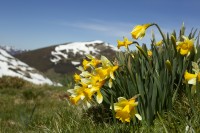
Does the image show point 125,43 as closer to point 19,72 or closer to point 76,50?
point 19,72

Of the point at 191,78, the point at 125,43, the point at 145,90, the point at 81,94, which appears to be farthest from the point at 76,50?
the point at 191,78

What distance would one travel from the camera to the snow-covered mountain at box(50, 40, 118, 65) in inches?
3942

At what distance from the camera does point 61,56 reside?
330 ft

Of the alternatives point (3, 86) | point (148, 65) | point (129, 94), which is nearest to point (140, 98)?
point (129, 94)

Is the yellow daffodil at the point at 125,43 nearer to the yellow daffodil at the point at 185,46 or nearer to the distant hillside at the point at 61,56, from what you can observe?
the yellow daffodil at the point at 185,46

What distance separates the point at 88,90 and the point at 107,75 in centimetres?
33

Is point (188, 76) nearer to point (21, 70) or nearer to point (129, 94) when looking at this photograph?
Result: point (129, 94)

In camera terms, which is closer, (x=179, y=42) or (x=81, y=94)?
(x=179, y=42)

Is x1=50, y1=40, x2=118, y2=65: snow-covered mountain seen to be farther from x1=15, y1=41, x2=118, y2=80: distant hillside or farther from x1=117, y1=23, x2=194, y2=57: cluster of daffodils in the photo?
x1=117, y1=23, x2=194, y2=57: cluster of daffodils

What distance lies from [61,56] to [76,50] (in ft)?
23.6

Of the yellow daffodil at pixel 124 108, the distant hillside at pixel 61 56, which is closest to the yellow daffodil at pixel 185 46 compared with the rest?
the yellow daffodil at pixel 124 108

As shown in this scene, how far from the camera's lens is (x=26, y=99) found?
1273 centimetres

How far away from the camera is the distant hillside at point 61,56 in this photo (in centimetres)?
9231

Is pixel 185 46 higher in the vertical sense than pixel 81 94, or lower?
higher
